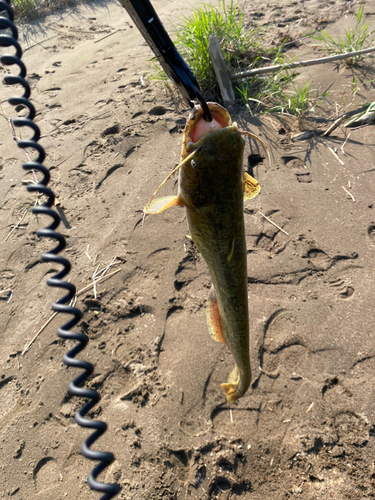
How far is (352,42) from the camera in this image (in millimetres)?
5273

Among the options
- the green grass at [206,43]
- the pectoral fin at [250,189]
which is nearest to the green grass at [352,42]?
the green grass at [206,43]

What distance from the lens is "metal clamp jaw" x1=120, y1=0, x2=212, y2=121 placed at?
1.08m

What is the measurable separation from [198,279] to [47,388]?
1.67 metres

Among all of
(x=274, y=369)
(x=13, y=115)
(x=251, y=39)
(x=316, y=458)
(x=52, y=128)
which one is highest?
(x=13, y=115)

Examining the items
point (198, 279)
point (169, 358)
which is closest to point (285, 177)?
point (198, 279)

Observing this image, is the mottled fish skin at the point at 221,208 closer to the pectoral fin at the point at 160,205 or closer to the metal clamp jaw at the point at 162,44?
the pectoral fin at the point at 160,205

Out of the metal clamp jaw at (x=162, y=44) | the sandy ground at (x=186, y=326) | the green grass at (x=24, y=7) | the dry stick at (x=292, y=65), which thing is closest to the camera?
the metal clamp jaw at (x=162, y=44)

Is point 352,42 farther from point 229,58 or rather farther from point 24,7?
point 24,7

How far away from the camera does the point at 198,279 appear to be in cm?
319

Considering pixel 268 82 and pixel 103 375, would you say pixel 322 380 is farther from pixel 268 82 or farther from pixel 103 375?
pixel 268 82

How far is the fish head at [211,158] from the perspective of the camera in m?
1.22

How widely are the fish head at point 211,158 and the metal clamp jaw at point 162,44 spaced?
0.23 ft

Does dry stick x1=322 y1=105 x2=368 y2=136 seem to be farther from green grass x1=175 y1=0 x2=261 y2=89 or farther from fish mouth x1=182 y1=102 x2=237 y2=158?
fish mouth x1=182 y1=102 x2=237 y2=158

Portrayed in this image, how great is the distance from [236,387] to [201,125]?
157 centimetres
